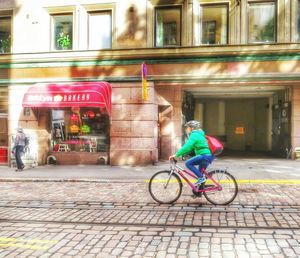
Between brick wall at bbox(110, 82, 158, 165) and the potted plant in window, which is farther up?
the potted plant in window

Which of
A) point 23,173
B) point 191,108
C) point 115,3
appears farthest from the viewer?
point 191,108

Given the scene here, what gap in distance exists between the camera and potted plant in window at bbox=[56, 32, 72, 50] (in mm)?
16859

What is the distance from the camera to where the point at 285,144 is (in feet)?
57.9

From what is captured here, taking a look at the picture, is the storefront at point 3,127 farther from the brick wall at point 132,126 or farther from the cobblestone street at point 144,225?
the cobblestone street at point 144,225

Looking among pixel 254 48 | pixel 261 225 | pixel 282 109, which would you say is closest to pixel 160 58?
pixel 254 48

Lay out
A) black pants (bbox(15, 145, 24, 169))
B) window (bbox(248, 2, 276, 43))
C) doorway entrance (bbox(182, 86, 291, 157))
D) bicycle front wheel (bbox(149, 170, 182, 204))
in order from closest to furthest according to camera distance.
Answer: bicycle front wheel (bbox(149, 170, 182, 204)) < black pants (bbox(15, 145, 24, 169)) < window (bbox(248, 2, 276, 43)) < doorway entrance (bbox(182, 86, 291, 157))

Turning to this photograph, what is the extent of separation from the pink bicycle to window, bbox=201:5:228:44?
8.90m

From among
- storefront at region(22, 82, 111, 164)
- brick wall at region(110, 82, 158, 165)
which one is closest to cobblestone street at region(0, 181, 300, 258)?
brick wall at region(110, 82, 158, 165)

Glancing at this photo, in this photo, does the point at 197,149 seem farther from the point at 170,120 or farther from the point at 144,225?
the point at 170,120

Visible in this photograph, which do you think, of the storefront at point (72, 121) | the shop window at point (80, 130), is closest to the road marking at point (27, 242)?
the storefront at point (72, 121)

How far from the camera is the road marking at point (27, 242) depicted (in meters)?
5.50

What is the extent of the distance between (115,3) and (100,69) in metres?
2.79

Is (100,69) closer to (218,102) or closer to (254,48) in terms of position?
(254,48)

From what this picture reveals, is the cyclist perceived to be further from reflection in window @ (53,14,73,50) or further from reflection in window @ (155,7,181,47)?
reflection in window @ (53,14,73,50)
